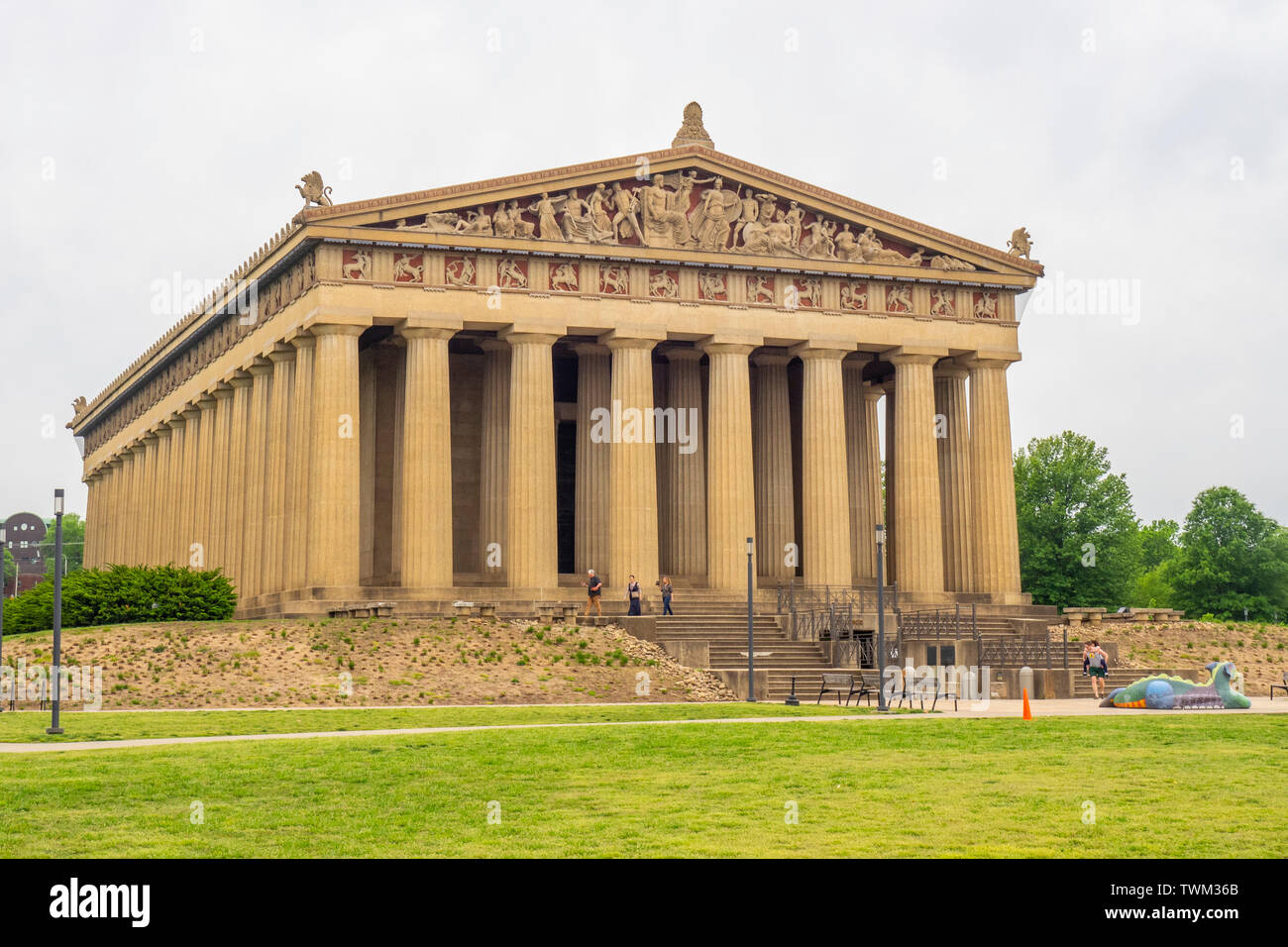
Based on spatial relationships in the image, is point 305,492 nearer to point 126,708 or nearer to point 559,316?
point 559,316

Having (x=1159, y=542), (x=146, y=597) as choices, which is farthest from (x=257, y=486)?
(x=1159, y=542)

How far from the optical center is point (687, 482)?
215 ft

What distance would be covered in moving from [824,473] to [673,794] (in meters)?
42.9

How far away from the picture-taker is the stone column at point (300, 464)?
59.0 m

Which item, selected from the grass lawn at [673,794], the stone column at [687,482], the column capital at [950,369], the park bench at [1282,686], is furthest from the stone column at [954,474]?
the grass lawn at [673,794]

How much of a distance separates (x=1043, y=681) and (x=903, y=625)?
9.93 m

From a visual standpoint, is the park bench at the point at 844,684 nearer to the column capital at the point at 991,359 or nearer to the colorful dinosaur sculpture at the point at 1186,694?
the colorful dinosaur sculpture at the point at 1186,694

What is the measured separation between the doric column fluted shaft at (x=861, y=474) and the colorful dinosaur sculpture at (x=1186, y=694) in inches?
1188

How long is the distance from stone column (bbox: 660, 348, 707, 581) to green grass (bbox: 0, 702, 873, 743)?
2445cm

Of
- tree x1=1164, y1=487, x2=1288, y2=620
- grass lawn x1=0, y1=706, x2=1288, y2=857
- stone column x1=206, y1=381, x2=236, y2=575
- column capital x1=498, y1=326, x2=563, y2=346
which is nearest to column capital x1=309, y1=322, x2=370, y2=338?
column capital x1=498, y1=326, x2=563, y2=346

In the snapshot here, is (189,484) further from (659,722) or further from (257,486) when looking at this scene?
(659,722)

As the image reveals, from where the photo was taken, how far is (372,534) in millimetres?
65062

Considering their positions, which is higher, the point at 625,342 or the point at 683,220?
the point at 683,220

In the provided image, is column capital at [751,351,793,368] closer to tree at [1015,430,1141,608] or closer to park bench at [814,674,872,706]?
park bench at [814,674,872,706]
